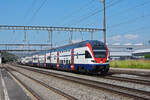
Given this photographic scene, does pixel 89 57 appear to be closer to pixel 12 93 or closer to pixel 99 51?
pixel 99 51

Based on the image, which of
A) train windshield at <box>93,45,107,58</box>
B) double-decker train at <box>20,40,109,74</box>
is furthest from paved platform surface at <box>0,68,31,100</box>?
train windshield at <box>93,45,107,58</box>

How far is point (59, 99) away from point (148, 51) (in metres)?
106

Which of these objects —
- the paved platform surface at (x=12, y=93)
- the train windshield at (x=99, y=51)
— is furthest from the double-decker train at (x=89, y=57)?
the paved platform surface at (x=12, y=93)

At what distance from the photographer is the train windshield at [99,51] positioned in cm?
2053

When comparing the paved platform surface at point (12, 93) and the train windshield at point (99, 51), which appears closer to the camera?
the paved platform surface at point (12, 93)

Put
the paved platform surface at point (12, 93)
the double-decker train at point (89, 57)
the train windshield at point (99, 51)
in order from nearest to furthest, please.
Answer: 1. the paved platform surface at point (12, 93)
2. the double-decker train at point (89, 57)
3. the train windshield at point (99, 51)

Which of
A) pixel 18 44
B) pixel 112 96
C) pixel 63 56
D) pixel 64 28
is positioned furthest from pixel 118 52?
pixel 112 96

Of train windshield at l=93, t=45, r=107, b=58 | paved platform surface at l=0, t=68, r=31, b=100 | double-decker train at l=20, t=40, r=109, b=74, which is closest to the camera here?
paved platform surface at l=0, t=68, r=31, b=100

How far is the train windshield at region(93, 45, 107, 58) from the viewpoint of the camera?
67.4ft

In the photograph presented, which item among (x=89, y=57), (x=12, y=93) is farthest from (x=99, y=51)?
(x=12, y=93)

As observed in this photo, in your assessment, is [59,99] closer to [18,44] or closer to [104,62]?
[104,62]

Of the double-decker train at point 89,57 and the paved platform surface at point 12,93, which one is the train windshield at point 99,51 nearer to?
the double-decker train at point 89,57

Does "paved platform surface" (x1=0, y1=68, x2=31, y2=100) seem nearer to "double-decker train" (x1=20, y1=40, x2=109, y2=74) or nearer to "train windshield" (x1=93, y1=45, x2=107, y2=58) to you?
"double-decker train" (x1=20, y1=40, x2=109, y2=74)

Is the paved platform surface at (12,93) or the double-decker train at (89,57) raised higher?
the double-decker train at (89,57)
